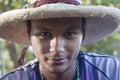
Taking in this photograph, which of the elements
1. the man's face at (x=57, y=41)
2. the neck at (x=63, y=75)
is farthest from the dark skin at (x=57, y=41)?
the neck at (x=63, y=75)

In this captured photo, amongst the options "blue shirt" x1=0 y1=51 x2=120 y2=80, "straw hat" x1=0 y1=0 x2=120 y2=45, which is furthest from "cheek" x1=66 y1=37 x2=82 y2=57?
"blue shirt" x1=0 y1=51 x2=120 y2=80

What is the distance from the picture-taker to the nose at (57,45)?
2.37 meters

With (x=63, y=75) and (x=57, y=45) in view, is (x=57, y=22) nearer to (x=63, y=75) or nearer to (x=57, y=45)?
(x=57, y=45)

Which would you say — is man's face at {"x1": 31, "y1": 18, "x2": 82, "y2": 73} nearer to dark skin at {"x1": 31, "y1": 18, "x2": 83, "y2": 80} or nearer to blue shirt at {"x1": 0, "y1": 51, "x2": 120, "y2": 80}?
dark skin at {"x1": 31, "y1": 18, "x2": 83, "y2": 80}

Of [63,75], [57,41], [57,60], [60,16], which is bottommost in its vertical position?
[63,75]

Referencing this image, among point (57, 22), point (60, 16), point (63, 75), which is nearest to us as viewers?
point (60, 16)

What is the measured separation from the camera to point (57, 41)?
7.85ft

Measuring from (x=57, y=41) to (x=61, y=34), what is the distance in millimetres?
51

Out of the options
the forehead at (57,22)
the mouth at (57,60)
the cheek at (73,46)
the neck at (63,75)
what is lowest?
the neck at (63,75)

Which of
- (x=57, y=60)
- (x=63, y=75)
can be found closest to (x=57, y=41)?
(x=57, y=60)

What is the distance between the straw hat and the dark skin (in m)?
0.09

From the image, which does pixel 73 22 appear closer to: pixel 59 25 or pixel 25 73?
pixel 59 25

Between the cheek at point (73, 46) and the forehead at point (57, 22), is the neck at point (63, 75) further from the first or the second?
the forehead at point (57, 22)

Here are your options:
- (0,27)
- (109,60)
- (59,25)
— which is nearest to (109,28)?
(109,60)
